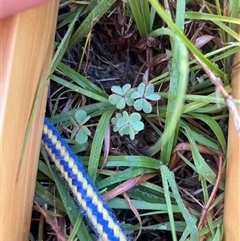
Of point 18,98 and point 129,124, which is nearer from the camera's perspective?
point 18,98

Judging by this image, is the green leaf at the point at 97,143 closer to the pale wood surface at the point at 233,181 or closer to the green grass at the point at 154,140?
the green grass at the point at 154,140

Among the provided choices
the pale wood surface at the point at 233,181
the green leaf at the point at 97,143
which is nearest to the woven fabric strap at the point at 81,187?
the green leaf at the point at 97,143

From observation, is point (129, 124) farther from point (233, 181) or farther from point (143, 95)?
point (233, 181)

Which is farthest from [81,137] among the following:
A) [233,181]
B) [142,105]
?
[233,181]

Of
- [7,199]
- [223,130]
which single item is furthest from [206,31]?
[7,199]

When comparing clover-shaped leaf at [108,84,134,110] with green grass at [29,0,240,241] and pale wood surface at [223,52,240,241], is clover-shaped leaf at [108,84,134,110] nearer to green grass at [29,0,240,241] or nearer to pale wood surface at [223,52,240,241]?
green grass at [29,0,240,241]

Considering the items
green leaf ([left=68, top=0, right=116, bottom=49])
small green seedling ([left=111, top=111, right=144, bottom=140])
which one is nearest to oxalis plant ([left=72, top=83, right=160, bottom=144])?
small green seedling ([left=111, top=111, right=144, bottom=140])
